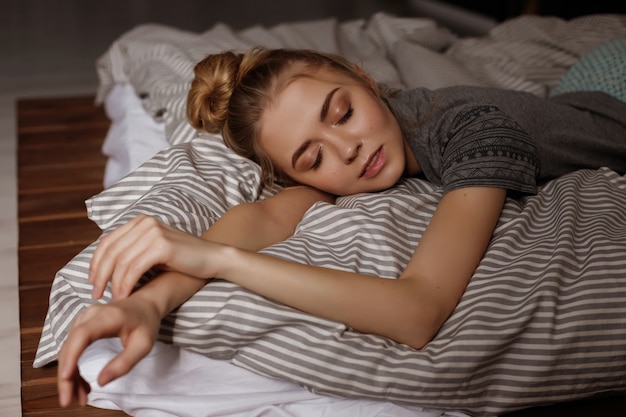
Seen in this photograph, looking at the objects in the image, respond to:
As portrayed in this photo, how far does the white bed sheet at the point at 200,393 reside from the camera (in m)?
1.14

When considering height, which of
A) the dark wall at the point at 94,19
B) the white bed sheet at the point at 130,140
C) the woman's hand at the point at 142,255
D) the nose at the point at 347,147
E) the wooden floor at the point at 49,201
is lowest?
the dark wall at the point at 94,19

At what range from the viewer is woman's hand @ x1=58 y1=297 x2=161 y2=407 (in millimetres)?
943

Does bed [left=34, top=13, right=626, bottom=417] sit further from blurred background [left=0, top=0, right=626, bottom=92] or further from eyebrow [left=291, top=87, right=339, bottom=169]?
blurred background [left=0, top=0, right=626, bottom=92]

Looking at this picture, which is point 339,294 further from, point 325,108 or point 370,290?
point 325,108

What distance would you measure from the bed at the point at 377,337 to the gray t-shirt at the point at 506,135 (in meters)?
0.06

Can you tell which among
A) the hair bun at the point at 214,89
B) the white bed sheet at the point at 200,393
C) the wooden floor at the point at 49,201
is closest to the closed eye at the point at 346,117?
the hair bun at the point at 214,89

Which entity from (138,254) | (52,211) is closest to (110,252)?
(138,254)

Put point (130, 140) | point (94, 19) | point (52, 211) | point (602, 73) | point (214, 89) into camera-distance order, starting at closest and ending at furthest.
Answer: point (214, 89) < point (602, 73) < point (52, 211) < point (130, 140) < point (94, 19)

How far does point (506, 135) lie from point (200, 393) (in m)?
0.68

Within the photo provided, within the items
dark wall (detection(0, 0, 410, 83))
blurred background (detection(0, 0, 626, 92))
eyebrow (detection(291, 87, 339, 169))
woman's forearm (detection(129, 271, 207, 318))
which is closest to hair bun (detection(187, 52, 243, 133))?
eyebrow (detection(291, 87, 339, 169))

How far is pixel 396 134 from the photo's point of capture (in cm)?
146

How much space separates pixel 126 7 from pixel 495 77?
151 inches

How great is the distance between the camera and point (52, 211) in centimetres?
203

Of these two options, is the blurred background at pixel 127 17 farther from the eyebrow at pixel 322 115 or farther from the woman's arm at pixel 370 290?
the woman's arm at pixel 370 290
